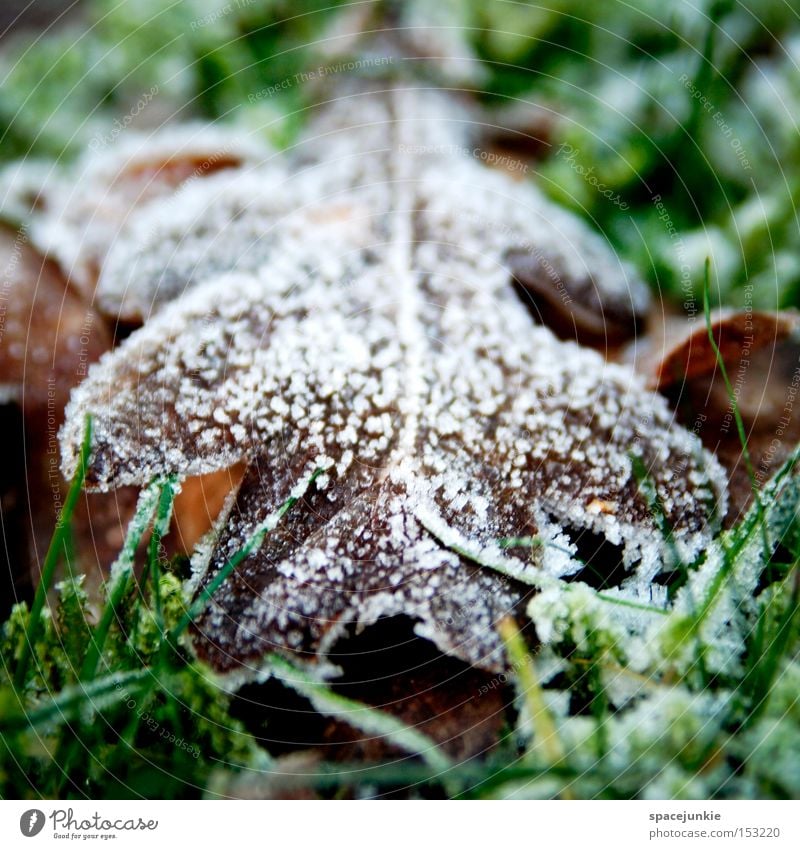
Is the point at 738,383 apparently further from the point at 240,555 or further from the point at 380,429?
the point at 240,555

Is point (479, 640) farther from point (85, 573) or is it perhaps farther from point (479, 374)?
point (85, 573)

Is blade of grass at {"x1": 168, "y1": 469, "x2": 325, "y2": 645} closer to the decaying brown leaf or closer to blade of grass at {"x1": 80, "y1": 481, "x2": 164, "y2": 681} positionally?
blade of grass at {"x1": 80, "y1": 481, "x2": 164, "y2": 681}

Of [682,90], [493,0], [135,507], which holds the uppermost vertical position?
[493,0]

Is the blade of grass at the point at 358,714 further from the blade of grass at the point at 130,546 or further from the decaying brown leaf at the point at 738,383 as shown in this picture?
the decaying brown leaf at the point at 738,383

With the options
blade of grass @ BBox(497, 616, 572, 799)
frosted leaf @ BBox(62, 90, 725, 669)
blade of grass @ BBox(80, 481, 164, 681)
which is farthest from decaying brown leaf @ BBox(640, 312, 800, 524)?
blade of grass @ BBox(80, 481, 164, 681)

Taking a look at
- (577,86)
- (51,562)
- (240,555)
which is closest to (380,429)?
(240,555)

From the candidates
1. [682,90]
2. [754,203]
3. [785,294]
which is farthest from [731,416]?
[682,90]
